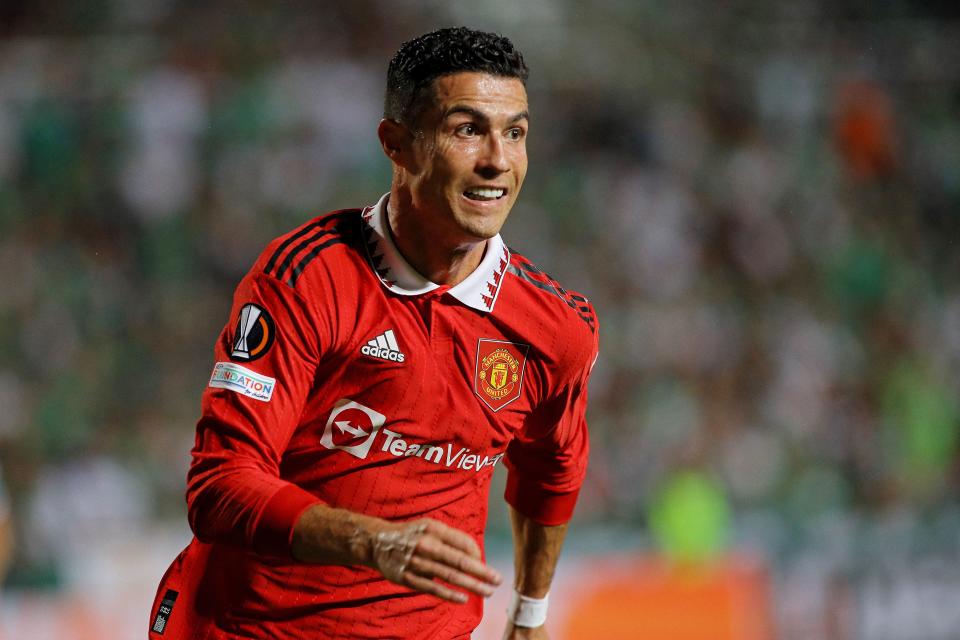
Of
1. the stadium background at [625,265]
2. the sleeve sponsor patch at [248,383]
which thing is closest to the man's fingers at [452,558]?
the sleeve sponsor patch at [248,383]

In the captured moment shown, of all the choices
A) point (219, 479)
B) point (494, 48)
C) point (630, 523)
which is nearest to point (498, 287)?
point (494, 48)

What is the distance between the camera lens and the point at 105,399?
7.77m

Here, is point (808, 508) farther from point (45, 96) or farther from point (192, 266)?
point (45, 96)

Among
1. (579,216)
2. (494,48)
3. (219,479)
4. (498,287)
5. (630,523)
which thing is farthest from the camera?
(579,216)

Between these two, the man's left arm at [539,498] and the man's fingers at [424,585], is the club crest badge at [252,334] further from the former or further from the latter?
the man's left arm at [539,498]

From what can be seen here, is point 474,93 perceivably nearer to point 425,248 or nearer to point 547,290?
point 425,248

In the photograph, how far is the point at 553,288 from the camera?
316 cm

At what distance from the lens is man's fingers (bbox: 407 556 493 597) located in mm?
2154

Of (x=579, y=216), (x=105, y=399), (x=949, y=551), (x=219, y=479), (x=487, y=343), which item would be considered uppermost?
(x=579, y=216)

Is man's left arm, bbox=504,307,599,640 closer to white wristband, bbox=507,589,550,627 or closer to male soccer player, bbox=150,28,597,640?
white wristband, bbox=507,589,550,627

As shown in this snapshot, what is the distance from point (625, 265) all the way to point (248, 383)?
23.6 ft

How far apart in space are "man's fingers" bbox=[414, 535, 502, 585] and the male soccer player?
38 cm

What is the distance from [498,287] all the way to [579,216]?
682 cm

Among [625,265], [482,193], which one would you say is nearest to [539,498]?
[482,193]
